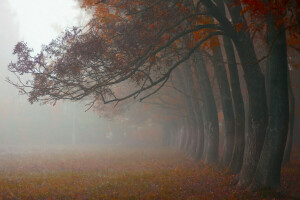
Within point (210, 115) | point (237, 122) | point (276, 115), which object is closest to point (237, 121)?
point (237, 122)

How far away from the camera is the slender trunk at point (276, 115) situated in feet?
27.7

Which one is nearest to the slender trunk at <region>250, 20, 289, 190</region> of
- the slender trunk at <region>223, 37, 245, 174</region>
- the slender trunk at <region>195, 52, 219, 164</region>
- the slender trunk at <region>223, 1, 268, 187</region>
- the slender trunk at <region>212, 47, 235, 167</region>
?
the slender trunk at <region>223, 1, 268, 187</region>

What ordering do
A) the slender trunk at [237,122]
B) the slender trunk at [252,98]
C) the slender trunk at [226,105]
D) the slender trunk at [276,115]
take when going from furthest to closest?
the slender trunk at [226,105] < the slender trunk at [237,122] < the slender trunk at [252,98] < the slender trunk at [276,115]

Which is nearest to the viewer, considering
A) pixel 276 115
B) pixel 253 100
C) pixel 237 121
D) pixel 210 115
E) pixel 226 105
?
pixel 276 115

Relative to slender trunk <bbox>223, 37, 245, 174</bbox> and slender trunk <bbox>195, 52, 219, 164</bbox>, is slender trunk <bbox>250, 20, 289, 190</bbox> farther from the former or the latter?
slender trunk <bbox>195, 52, 219, 164</bbox>

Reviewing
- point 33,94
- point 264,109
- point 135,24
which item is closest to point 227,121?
point 264,109

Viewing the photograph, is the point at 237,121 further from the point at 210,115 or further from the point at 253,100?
the point at 210,115

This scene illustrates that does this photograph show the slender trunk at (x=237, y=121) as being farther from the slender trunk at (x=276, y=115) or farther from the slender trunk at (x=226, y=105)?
the slender trunk at (x=276, y=115)

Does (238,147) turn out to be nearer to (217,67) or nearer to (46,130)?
(217,67)

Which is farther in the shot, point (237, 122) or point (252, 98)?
point (237, 122)

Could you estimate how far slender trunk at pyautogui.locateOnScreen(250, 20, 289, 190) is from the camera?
845 cm

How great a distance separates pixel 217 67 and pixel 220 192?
21.1ft

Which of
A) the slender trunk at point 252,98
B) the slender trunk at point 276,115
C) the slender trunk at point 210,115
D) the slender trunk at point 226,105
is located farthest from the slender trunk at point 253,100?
the slender trunk at point 210,115

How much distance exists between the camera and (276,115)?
8.52 metres
